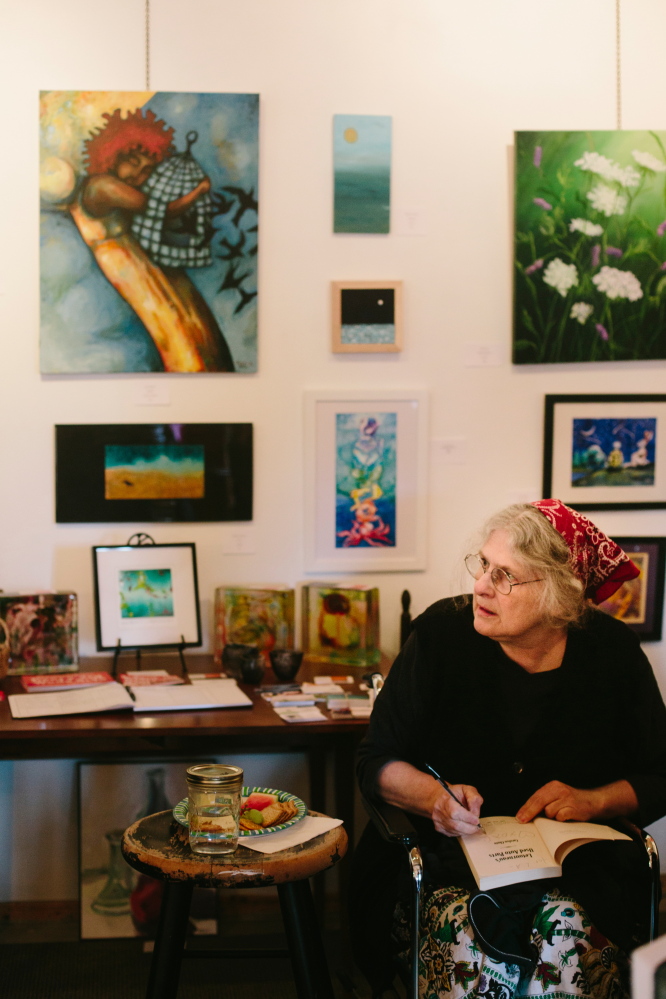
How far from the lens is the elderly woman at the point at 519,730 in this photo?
6.41 ft

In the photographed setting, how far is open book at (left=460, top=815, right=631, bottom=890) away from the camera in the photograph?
5.97 feet

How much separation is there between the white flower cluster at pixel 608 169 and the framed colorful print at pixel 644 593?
4.00ft

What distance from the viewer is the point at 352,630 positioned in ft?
9.80

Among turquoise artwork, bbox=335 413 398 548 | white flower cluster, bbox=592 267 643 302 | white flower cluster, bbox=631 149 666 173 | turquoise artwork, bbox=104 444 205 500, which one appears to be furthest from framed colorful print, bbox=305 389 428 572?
white flower cluster, bbox=631 149 666 173

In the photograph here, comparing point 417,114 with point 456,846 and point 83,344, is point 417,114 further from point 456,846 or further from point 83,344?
point 456,846

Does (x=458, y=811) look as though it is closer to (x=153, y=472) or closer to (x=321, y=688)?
(x=321, y=688)

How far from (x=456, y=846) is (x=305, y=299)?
1.84m

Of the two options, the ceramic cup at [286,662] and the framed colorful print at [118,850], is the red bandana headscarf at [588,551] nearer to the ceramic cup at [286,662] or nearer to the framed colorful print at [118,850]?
the ceramic cup at [286,662]

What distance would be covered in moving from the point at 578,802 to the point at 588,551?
0.58m

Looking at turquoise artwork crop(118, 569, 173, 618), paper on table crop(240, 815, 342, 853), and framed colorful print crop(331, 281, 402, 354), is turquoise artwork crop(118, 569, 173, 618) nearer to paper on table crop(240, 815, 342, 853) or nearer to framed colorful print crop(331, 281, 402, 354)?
framed colorful print crop(331, 281, 402, 354)

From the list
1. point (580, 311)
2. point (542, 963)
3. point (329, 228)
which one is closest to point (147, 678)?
point (542, 963)

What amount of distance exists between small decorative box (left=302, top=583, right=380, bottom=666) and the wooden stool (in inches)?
Answer: 40.9

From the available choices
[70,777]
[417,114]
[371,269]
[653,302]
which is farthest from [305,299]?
[70,777]

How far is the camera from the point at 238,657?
282cm
